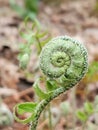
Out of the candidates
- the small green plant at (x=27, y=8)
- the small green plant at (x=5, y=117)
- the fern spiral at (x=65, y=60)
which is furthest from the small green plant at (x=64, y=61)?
the small green plant at (x=27, y=8)

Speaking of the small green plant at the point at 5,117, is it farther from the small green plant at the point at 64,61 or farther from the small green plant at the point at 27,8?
the small green plant at the point at 27,8

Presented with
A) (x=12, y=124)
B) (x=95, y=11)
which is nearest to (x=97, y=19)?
(x=95, y=11)

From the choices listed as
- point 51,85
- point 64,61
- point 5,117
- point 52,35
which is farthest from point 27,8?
point 64,61

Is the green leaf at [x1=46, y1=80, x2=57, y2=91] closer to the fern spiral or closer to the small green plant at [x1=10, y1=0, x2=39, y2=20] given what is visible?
the fern spiral

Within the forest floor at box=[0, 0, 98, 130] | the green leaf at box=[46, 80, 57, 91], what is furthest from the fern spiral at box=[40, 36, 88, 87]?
the forest floor at box=[0, 0, 98, 130]

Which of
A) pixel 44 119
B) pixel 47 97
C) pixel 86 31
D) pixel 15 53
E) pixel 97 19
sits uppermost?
pixel 97 19

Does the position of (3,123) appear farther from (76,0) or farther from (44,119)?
(76,0)

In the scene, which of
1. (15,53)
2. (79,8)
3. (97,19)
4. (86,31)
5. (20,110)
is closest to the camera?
(20,110)
